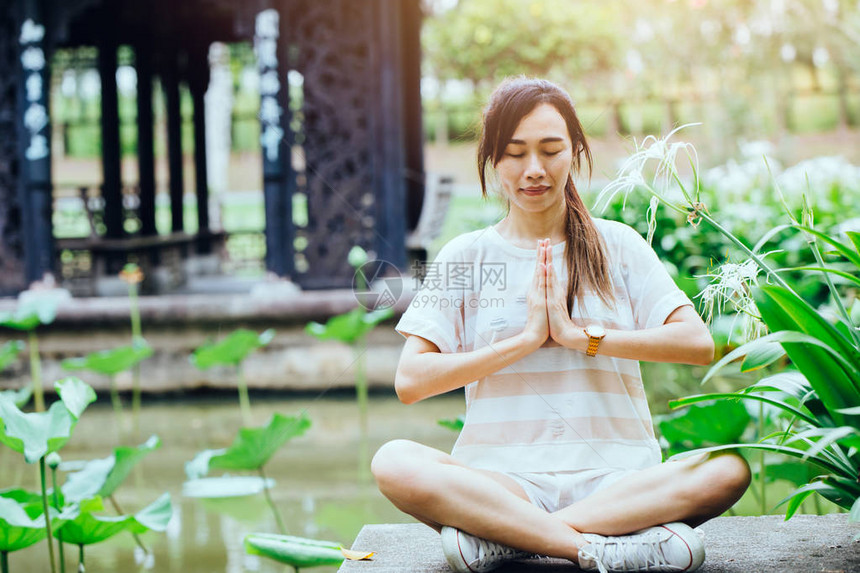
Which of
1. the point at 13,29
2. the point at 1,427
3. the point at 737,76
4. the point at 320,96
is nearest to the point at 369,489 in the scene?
the point at 1,427

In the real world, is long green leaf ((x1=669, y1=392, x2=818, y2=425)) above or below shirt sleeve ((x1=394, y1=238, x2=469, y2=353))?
below

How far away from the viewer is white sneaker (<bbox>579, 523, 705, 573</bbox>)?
167cm

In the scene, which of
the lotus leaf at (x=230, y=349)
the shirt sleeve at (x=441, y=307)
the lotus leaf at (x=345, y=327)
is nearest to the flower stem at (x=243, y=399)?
the lotus leaf at (x=230, y=349)

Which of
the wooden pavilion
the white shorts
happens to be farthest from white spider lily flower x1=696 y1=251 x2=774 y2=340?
the wooden pavilion

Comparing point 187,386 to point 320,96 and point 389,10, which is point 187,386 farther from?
point 389,10

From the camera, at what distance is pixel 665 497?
1.70m

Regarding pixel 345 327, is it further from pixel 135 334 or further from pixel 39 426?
pixel 39 426

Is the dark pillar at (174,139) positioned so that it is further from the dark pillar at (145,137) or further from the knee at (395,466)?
the knee at (395,466)

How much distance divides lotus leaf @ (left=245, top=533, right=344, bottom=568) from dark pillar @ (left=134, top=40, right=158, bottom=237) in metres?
6.20

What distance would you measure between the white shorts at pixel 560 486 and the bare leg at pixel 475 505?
60 millimetres

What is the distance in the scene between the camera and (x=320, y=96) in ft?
18.5

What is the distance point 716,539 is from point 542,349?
2.06ft

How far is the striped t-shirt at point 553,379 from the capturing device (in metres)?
1.80

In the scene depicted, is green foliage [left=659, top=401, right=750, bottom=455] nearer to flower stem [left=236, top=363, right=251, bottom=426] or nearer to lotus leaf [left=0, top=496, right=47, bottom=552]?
lotus leaf [left=0, top=496, right=47, bottom=552]
